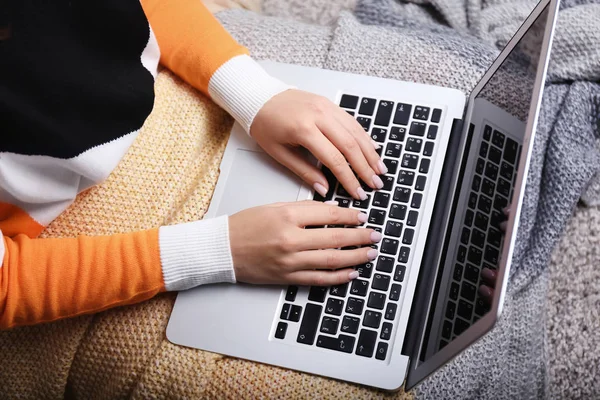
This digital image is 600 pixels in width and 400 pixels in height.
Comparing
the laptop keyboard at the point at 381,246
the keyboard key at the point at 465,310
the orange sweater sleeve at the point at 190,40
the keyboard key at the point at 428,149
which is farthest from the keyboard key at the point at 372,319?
the orange sweater sleeve at the point at 190,40

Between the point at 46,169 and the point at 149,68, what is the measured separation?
20 cm

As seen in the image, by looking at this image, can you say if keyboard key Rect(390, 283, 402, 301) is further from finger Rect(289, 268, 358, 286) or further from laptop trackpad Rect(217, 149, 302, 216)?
laptop trackpad Rect(217, 149, 302, 216)

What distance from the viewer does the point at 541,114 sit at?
91 cm

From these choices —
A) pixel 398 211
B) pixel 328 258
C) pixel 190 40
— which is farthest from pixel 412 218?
pixel 190 40

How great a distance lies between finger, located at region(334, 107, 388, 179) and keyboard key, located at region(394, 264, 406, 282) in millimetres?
125

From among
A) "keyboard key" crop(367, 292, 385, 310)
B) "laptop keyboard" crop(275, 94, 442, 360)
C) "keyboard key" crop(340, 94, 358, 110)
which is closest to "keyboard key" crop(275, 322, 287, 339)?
"laptop keyboard" crop(275, 94, 442, 360)

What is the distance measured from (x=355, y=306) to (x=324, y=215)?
12 centimetres

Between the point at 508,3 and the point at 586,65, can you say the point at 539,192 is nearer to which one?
the point at 586,65

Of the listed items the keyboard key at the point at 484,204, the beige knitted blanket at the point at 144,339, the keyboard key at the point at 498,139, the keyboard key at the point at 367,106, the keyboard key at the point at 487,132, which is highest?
the keyboard key at the point at 498,139

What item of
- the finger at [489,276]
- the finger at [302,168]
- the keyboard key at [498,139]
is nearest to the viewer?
the finger at [489,276]

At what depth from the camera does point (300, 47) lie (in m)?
0.91

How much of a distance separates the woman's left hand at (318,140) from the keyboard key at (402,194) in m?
0.02

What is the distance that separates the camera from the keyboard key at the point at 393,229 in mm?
751

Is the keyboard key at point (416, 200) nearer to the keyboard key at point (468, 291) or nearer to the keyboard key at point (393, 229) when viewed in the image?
the keyboard key at point (393, 229)
